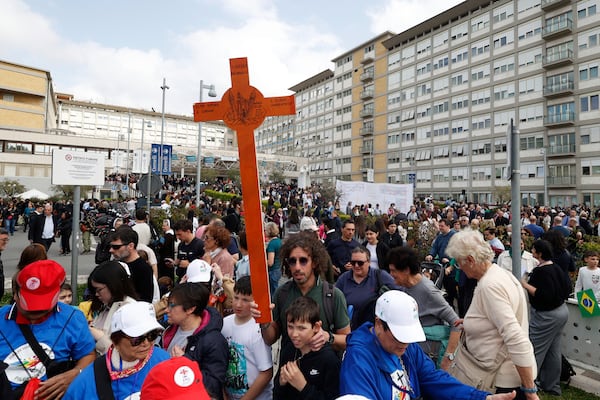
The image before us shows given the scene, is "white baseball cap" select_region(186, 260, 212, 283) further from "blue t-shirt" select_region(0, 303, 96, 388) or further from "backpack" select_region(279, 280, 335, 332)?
"blue t-shirt" select_region(0, 303, 96, 388)

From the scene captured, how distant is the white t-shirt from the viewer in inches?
107

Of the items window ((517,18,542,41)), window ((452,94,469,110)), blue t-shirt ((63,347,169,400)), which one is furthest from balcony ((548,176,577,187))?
blue t-shirt ((63,347,169,400))

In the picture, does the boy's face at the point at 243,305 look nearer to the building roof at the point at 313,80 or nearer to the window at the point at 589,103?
the window at the point at 589,103

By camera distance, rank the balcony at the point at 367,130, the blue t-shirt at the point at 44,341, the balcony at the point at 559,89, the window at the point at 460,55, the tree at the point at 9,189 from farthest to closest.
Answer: the balcony at the point at 367,130
the window at the point at 460,55
the tree at the point at 9,189
the balcony at the point at 559,89
the blue t-shirt at the point at 44,341

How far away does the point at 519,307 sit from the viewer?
8.86 ft

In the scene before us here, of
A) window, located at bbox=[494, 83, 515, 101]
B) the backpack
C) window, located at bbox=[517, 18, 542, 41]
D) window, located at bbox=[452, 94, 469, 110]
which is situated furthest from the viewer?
window, located at bbox=[452, 94, 469, 110]

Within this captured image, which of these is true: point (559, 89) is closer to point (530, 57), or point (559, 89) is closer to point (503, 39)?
point (530, 57)

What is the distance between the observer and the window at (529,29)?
4203 centimetres

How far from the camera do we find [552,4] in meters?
40.1

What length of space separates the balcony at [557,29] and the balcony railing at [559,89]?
5.04 m

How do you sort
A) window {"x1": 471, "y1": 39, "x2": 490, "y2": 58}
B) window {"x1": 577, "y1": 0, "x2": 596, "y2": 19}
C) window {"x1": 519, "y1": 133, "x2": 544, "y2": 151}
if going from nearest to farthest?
window {"x1": 577, "y1": 0, "x2": 596, "y2": 19}
window {"x1": 519, "y1": 133, "x2": 544, "y2": 151}
window {"x1": 471, "y1": 39, "x2": 490, "y2": 58}

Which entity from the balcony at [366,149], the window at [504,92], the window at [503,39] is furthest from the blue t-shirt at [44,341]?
the balcony at [366,149]

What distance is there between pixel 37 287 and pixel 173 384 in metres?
1.36

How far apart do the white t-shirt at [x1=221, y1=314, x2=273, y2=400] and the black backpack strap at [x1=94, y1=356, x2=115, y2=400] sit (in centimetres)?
94
